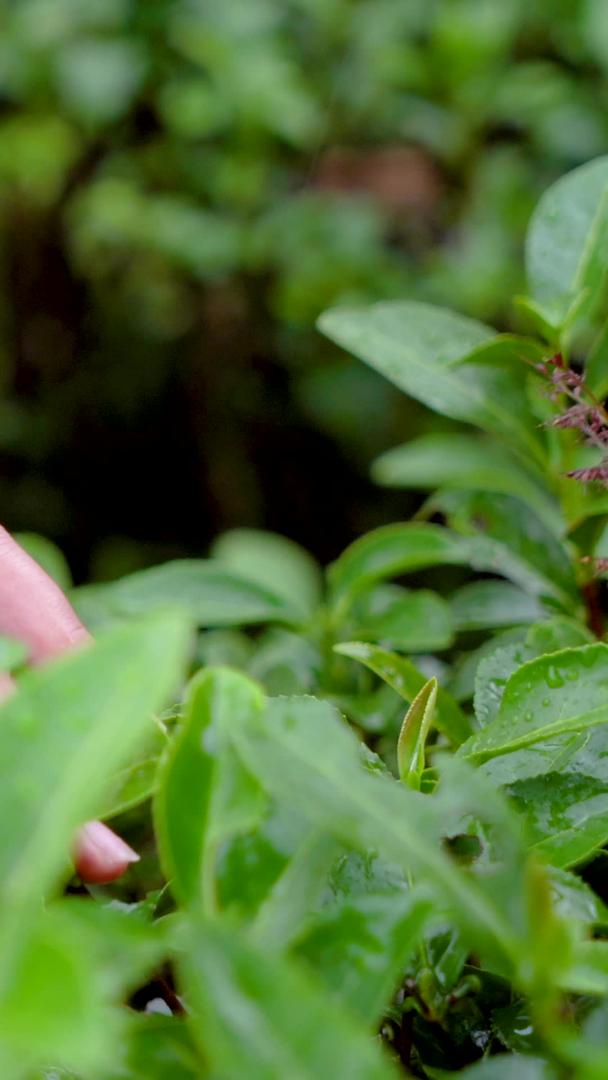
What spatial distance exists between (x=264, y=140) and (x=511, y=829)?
2222 millimetres

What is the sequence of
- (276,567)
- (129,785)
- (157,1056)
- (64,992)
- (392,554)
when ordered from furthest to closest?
(276,567), (392,554), (129,785), (157,1056), (64,992)

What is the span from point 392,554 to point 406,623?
2.4 inches

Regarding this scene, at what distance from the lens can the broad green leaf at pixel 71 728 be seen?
416 mm

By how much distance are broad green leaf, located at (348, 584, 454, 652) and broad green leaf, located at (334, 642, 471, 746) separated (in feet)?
0.66

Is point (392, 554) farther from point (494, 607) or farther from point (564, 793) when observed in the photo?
point (564, 793)

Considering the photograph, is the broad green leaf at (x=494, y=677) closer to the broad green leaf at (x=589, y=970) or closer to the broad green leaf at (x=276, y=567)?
the broad green leaf at (x=589, y=970)

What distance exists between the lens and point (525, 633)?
3.19ft

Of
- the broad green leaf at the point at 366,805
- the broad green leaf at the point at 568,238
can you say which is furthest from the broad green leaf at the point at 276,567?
the broad green leaf at the point at 366,805

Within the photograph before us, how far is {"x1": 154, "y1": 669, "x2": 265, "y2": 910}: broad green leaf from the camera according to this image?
505 millimetres

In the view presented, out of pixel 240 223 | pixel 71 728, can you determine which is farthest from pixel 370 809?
pixel 240 223

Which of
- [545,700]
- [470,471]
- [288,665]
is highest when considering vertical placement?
[545,700]

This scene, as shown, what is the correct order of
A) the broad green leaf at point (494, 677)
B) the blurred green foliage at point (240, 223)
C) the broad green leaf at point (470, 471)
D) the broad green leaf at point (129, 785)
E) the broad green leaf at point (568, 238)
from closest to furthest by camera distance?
the broad green leaf at point (129, 785), the broad green leaf at point (494, 677), the broad green leaf at point (568, 238), the broad green leaf at point (470, 471), the blurred green foliage at point (240, 223)

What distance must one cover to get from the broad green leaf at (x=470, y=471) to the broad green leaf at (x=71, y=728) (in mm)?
648

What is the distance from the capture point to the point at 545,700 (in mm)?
672
